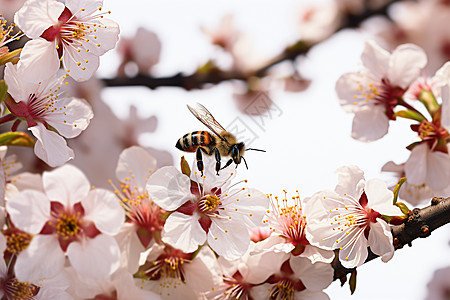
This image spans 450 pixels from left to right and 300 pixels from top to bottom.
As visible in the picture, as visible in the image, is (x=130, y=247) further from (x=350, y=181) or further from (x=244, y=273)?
(x=350, y=181)

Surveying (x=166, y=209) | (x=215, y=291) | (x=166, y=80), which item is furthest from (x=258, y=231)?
(x=166, y=80)

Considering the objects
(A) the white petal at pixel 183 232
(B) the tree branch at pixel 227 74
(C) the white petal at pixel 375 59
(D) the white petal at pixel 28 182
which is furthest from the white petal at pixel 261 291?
(B) the tree branch at pixel 227 74

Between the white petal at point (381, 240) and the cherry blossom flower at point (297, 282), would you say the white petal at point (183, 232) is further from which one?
the white petal at point (381, 240)

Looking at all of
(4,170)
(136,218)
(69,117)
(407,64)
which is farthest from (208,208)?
(407,64)

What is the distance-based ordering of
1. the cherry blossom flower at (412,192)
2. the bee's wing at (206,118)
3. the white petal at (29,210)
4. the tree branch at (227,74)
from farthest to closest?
1. the tree branch at (227,74)
2. the cherry blossom flower at (412,192)
3. the bee's wing at (206,118)
4. the white petal at (29,210)

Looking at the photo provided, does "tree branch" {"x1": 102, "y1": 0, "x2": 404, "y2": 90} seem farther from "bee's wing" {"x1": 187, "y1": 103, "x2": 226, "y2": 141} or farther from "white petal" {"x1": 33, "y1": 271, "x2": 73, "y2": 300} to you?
"white petal" {"x1": 33, "y1": 271, "x2": 73, "y2": 300}

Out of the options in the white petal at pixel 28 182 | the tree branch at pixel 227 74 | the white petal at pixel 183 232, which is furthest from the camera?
the tree branch at pixel 227 74

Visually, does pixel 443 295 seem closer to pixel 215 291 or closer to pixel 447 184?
pixel 447 184
